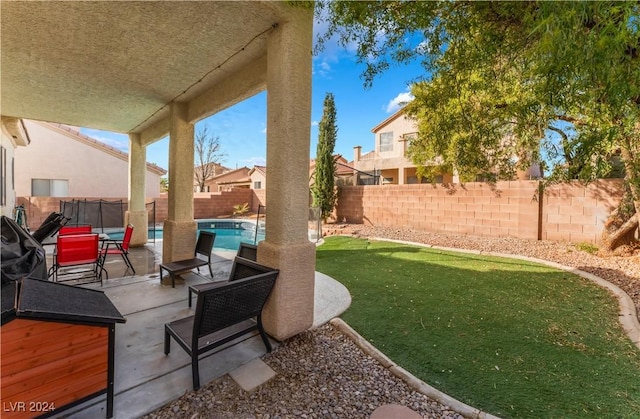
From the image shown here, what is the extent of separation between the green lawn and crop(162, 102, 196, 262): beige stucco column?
3.37m

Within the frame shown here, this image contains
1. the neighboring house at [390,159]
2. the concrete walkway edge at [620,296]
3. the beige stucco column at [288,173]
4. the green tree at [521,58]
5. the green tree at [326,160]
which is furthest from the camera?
the neighboring house at [390,159]

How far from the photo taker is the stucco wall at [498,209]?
8.19m

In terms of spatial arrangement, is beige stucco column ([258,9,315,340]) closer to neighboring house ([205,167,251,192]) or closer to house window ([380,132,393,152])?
house window ([380,132,393,152])

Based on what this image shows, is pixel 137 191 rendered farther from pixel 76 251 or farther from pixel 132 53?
pixel 132 53

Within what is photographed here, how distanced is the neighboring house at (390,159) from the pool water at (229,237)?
35.4 feet

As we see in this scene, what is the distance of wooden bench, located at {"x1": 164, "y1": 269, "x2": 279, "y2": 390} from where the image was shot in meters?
2.52

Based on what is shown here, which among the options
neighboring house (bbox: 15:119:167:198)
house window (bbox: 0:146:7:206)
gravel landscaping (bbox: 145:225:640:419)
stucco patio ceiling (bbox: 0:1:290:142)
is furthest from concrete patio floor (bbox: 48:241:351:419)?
neighboring house (bbox: 15:119:167:198)

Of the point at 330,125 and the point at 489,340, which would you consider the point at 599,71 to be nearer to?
the point at 489,340

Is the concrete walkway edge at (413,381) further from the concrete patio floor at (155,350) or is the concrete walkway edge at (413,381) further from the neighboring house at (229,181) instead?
the neighboring house at (229,181)

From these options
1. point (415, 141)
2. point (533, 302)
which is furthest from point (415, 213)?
point (533, 302)

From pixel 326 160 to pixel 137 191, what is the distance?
857 centimetres

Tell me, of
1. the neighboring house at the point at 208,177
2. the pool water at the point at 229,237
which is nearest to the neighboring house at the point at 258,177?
the neighboring house at the point at 208,177

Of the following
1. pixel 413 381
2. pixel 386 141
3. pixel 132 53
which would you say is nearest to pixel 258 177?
pixel 386 141

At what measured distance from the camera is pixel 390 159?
2111cm
